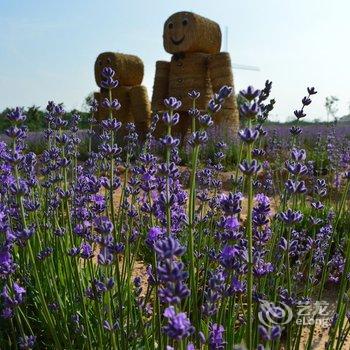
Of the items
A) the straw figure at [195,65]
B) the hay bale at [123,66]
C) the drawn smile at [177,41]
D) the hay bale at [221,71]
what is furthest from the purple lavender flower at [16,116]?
the hay bale at [123,66]

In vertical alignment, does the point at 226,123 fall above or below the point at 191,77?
below

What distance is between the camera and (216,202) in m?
3.09

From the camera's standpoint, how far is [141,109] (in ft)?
43.9

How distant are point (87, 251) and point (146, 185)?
0.42 m

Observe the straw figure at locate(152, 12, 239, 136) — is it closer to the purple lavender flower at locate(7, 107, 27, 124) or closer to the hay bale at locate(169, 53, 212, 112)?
the hay bale at locate(169, 53, 212, 112)

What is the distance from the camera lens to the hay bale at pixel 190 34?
11.9m

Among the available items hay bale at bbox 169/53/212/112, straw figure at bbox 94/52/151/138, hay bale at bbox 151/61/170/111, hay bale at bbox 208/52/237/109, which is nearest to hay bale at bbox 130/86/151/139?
straw figure at bbox 94/52/151/138

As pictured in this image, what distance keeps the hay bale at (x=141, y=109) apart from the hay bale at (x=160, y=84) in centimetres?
55

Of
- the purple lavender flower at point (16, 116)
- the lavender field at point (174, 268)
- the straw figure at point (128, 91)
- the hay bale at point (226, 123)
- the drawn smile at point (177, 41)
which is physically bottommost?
the lavender field at point (174, 268)

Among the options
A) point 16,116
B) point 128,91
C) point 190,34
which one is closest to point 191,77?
point 190,34

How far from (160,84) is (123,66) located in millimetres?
1729

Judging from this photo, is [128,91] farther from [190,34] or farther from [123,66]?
[190,34]

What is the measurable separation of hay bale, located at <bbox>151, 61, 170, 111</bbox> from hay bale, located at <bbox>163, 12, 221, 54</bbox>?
19.8 inches

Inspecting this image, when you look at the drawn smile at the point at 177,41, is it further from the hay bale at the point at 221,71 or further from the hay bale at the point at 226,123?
the hay bale at the point at 226,123
